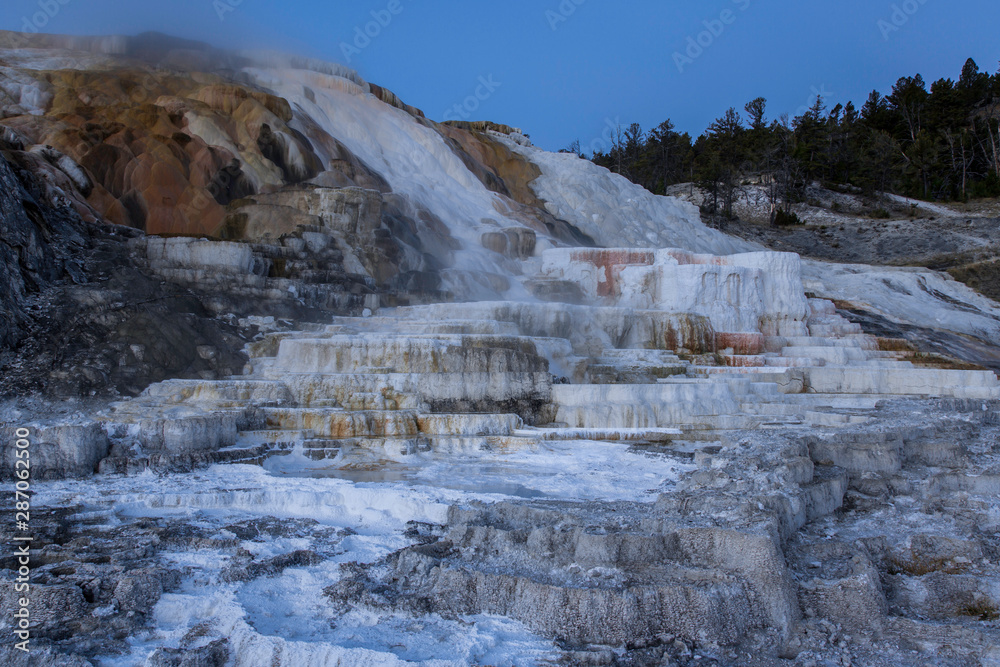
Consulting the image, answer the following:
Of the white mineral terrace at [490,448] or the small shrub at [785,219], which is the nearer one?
the white mineral terrace at [490,448]

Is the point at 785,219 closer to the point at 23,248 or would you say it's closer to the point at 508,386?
the point at 508,386

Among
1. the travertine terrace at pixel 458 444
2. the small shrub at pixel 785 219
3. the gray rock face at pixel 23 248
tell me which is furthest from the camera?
Result: the small shrub at pixel 785 219

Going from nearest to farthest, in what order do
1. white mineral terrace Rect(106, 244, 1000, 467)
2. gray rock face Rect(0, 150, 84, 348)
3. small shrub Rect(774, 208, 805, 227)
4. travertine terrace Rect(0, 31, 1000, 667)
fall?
travertine terrace Rect(0, 31, 1000, 667), white mineral terrace Rect(106, 244, 1000, 467), gray rock face Rect(0, 150, 84, 348), small shrub Rect(774, 208, 805, 227)

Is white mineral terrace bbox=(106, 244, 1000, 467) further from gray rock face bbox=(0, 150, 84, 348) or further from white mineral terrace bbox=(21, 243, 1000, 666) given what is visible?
gray rock face bbox=(0, 150, 84, 348)

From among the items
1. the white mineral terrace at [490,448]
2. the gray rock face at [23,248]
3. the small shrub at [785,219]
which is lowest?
the white mineral terrace at [490,448]

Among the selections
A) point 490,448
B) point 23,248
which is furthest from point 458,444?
point 23,248

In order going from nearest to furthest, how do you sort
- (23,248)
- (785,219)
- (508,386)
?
(23,248) → (508,386) → (785,219)

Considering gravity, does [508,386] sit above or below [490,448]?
above

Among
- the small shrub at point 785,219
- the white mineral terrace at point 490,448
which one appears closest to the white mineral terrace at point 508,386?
the white mineral terrace at point 490,448

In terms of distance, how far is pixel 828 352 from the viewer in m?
12.5

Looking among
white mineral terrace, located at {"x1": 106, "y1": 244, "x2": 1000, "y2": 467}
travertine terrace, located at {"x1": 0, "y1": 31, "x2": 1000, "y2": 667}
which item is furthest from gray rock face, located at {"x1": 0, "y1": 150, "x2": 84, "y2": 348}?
white mineral terrace, located at {"x1": 106, "y1": 244, "x2": 1000, "y2": 467}

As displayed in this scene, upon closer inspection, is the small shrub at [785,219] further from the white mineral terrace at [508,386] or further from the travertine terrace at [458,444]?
the white mineral terrace at [508,386]

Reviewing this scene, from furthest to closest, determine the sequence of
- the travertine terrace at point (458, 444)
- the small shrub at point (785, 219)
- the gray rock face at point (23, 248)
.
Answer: the small shrub at point (785, 219)
the gray rock face at point (23, 248)
the travertine terrace at point (458, 444)

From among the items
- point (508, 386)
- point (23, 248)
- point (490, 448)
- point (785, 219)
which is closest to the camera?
point (490, 448)
